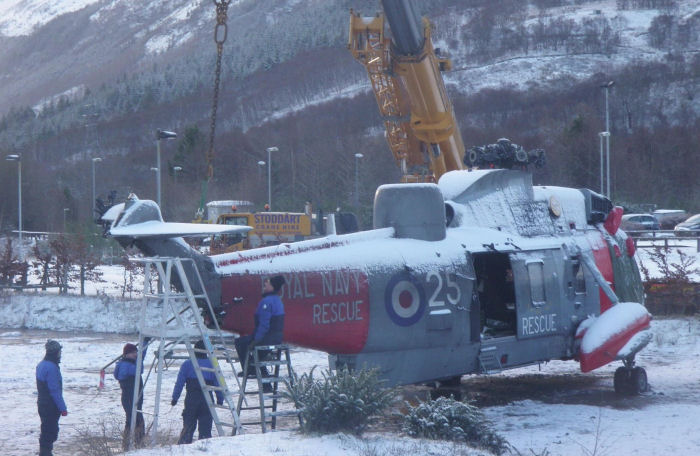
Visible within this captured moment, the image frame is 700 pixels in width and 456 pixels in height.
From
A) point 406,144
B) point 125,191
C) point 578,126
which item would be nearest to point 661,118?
point 578,126

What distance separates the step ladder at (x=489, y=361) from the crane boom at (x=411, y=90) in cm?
1356

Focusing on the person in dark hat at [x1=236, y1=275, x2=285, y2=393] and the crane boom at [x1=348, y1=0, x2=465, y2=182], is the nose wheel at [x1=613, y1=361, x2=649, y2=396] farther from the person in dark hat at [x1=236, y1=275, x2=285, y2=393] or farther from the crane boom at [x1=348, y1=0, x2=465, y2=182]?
the crane boom at [x1=348, y1=0, x2=465, y2=182]

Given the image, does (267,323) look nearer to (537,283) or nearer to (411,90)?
(537,283)

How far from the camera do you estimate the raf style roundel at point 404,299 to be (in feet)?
37.4

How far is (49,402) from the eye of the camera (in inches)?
412

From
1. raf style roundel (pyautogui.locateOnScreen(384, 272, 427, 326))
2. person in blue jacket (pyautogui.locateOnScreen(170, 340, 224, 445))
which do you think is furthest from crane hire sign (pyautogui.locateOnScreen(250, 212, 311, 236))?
person in blue jacket (pyautogui.locateOnScreen(170, 340, 224, 445))

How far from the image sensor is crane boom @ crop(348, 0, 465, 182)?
25.1m

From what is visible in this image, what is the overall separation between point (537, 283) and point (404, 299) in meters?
2.81

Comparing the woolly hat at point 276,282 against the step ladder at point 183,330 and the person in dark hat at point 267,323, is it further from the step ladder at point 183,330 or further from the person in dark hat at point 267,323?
the step ladder at point 183,330

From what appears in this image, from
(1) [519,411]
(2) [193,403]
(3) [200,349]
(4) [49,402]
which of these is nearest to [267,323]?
(3) [200,349]

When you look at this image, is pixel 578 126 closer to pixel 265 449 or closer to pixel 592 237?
pixel 592 237

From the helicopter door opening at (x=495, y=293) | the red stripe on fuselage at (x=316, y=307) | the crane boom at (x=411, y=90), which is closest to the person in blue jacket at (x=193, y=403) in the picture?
the red stripe on fuselage at (x=316, y=307)

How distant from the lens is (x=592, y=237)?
15.2 meters

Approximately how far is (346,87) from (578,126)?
2421 inches
